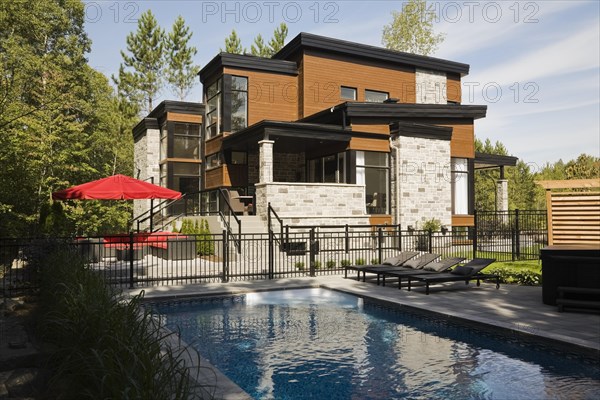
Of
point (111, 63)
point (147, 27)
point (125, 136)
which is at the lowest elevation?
point (125, 136)

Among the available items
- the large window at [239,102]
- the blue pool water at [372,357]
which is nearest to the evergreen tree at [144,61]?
the large window at [239,102]

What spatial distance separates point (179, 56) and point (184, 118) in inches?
921

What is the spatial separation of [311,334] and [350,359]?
1602mm

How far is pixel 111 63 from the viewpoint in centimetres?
4597

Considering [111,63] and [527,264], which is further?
[111,63]

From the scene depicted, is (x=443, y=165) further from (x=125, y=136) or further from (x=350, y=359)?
(x=125, y=136)

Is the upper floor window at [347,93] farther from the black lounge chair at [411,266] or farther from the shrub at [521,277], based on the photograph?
the shrub at [521,277]

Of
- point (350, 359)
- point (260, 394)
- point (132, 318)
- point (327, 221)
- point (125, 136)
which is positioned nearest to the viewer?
point (132, 318)

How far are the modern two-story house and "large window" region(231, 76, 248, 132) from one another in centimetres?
6

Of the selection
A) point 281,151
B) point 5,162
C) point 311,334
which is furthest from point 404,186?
point 5,162

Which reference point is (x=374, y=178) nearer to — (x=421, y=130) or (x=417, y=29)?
(x=421, y=130)

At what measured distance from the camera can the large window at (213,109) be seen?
25953 millimetres

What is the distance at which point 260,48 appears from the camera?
165 feet

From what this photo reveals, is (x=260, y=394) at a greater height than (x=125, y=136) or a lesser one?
lesser
